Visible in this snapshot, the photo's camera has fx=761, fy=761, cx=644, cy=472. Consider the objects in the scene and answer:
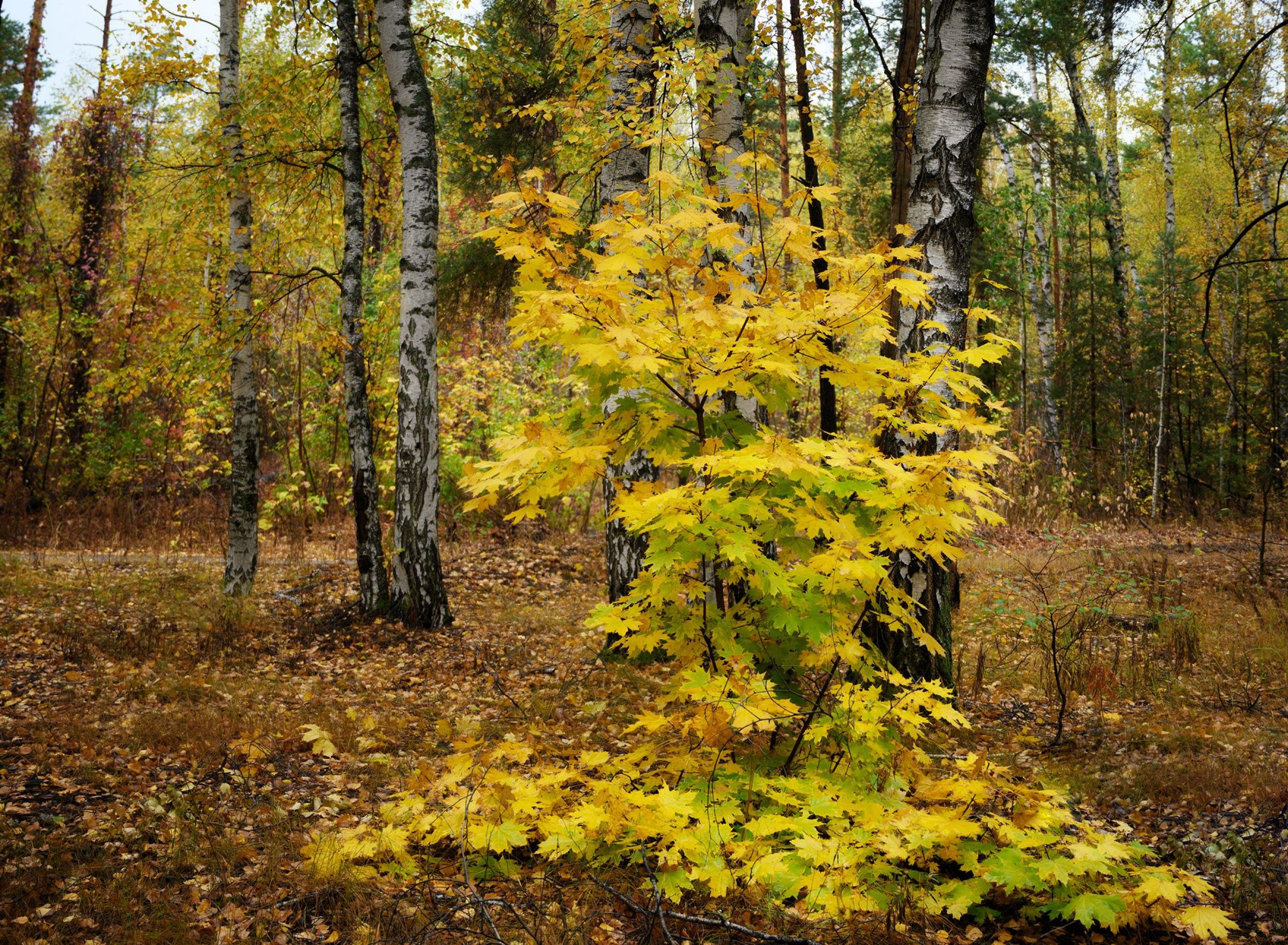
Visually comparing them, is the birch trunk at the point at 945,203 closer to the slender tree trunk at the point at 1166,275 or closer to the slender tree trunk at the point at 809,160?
the slender tree trunk at the point at 809,160

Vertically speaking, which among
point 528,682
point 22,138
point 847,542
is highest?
point 22,138

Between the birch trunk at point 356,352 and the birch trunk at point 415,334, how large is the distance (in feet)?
1.12

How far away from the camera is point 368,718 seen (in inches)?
192

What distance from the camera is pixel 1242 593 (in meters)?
7.64


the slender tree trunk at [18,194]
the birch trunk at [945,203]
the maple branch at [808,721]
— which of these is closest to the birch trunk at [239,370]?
the slender tree trunk at [18,194]

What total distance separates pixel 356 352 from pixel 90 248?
11.6m

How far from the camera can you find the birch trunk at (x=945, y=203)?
449 centimetres

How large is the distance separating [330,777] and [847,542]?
9.94 ft

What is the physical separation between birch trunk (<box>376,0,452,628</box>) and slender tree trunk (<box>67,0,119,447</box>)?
9.66 metres

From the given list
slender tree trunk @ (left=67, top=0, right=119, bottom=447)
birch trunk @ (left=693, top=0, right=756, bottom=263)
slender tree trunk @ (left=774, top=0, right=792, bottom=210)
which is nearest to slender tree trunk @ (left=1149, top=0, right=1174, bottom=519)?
slender tree trunk @ (left=774, top=0, right=792, bottom=210)

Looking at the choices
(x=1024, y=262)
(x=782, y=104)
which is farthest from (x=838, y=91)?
(x=1024, y=262)

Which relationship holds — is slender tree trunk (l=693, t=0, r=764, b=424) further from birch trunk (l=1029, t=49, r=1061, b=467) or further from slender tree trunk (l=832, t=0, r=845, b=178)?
birch trunk (l=1029, t=49, r=1061, b=467)

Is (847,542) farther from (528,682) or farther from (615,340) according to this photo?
(528,682)

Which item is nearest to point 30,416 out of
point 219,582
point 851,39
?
point 219,582
